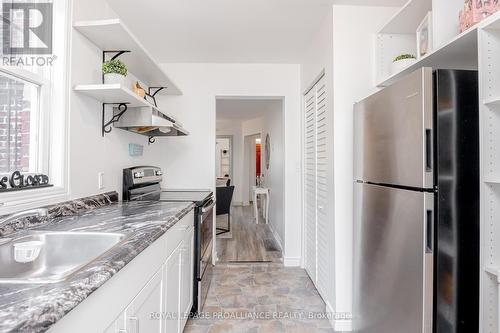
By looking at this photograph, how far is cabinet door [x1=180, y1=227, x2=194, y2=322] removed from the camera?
1.78 m

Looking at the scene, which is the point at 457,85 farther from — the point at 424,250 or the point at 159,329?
the point at 159,329

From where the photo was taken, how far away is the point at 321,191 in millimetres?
2441

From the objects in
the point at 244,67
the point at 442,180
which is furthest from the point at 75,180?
the point at 244,67

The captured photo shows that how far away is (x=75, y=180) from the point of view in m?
1.62

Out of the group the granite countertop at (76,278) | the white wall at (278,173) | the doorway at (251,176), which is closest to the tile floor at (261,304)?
the doorway at (251,176)

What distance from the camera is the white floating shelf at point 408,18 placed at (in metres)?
1.64

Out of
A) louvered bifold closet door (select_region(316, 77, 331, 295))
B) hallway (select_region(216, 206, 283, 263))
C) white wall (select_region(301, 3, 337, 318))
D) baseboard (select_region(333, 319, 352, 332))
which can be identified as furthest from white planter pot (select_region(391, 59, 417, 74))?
hallway (select_region(216, 206, 283, 263))

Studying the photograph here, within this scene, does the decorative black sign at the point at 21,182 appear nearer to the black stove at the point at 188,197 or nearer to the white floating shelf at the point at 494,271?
the black stove at the point at 188,197

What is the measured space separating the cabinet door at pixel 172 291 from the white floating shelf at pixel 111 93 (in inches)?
40.4

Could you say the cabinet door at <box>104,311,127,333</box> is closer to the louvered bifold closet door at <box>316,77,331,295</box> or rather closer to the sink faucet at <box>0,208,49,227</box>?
the sink faucet at <box>0,208,49,227</box>

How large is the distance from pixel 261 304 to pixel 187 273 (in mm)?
821

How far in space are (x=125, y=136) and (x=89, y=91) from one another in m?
0.76

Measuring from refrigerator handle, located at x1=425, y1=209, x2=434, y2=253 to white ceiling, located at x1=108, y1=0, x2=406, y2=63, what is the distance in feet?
5.56

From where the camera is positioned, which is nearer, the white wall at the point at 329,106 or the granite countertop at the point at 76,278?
the granite countertop at the point at 76,278
